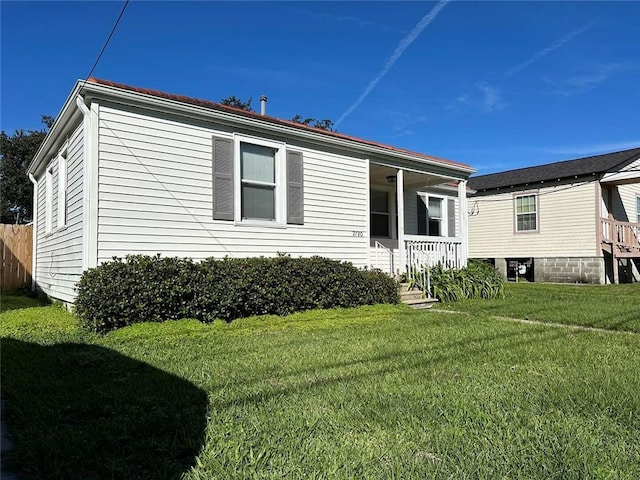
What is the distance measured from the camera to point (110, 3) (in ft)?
20.0

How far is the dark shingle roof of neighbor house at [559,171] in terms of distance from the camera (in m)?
15.4

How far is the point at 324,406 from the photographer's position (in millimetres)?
2916

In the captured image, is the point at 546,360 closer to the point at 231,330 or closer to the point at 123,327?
the point at 231,330

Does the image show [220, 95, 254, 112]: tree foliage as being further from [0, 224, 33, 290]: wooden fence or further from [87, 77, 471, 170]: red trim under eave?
[87, 77, 471, 170]: red trim under eave

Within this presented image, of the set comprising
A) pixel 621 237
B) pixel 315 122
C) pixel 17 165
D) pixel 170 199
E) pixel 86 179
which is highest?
pixel 315 122

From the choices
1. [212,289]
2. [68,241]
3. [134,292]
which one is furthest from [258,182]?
[68,241]

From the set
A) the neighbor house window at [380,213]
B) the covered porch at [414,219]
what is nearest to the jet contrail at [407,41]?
the covered porch at [414,219]

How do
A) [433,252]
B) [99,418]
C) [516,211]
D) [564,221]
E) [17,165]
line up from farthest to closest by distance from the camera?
[17,165] < [516,211] < [564,221] < [433,252] < [99,418]

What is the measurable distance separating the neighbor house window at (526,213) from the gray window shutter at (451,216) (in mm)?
4369

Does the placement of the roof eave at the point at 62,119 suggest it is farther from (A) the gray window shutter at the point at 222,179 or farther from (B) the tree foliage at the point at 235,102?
(B) the tree foliage at the point at 235,102

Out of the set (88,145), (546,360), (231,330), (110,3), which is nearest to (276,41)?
(110,3)

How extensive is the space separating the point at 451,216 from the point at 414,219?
1655mm

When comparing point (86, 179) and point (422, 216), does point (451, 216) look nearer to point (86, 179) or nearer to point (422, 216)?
point (422, 216)

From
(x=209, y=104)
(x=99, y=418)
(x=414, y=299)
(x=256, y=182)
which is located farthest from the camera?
(x=414, y=299)
